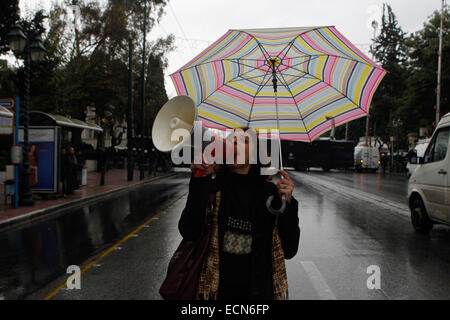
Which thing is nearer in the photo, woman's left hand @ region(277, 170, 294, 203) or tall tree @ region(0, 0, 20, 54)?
woman's left hand @ region(277, 170, 294, 203)

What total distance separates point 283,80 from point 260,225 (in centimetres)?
175

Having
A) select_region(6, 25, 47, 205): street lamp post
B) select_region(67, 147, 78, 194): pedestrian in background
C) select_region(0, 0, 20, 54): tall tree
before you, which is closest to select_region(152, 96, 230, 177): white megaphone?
select_region(6, 25, 47, 205): street lamp post

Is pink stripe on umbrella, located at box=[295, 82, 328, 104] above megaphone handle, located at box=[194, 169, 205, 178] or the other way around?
above

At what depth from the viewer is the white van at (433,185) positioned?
298 inches

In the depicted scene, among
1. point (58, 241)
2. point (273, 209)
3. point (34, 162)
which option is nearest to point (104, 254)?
point (58, 241)

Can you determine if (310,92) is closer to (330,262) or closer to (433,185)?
(330,262)

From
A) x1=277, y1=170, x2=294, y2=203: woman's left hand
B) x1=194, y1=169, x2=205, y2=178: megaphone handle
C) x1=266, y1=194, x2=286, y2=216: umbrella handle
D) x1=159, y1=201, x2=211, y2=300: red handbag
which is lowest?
x1=159, y1=201, x2=211, y2=300: red handbag

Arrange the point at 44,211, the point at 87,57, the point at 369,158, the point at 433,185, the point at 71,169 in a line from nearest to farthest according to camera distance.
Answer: the point at 433,185, the point at 44,211, the point at 71,169, the point at 87,57, the point at 369,158

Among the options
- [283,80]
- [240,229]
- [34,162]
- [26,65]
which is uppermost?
[26,65]

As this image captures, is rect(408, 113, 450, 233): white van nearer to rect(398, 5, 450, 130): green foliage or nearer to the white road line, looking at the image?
the white road line

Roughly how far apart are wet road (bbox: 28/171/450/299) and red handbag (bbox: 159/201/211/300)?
2.43m

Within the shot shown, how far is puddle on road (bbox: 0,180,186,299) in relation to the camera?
5469 millimetres

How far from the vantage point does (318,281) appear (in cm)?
525

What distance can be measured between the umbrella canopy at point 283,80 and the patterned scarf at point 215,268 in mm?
1416
